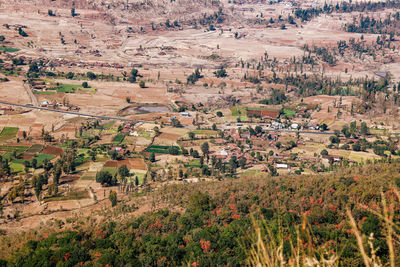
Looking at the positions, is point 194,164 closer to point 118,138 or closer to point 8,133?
point 118,138

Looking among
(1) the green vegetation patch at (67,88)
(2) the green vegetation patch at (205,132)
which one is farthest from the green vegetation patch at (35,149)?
(1) the green vegetation patch at (67,88)

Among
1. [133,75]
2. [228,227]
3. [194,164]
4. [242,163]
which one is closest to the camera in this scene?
[228,227]

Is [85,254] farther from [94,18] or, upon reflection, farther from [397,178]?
[94,18]

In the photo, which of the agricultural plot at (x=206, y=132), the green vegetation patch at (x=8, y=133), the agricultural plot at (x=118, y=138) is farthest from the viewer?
the agricultural plot at (x=206, y=132)

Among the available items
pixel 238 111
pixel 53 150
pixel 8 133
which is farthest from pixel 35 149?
pixel 238 111

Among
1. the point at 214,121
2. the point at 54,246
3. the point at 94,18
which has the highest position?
the point at 94,18

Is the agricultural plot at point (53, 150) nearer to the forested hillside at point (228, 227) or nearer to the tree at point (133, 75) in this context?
the forested hillside at point (228, 227)

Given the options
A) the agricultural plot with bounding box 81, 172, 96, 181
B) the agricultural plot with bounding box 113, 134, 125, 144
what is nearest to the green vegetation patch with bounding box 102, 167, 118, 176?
the agricultural plot with bounding box 81, 172, 96, 181

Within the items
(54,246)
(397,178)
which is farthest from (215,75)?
(54,246)
